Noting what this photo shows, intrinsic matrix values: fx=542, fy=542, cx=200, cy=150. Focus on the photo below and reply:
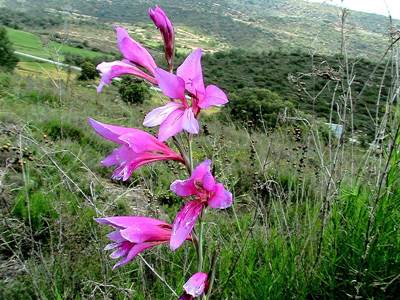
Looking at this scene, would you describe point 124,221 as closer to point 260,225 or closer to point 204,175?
point 204,175

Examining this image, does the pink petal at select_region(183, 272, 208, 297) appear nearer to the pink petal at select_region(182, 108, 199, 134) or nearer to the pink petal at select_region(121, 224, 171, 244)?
the pink petal at select_region(121, 224, 171, 244)

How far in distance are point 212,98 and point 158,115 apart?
0.57 ft

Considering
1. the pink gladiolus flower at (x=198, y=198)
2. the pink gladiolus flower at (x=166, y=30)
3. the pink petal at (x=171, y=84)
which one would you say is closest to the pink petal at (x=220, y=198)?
the pink gladiolus flower at (x=198, y=198)

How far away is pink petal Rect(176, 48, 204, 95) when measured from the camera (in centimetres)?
165

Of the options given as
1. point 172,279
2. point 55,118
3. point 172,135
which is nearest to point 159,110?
point 172,135

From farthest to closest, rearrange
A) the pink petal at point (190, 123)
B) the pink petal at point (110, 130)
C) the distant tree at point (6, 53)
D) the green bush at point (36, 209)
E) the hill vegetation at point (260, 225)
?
the distant tree at point (6, 53), the green bush at point (36, 209), the hill vegetation at point (260, 225), the pink petal at point (110, 130), the pink petal at point (190, 123)

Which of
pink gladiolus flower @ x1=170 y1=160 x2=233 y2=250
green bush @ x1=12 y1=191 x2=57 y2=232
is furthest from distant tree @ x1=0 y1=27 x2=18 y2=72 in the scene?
Result: pink gladiolus flower @ x1=170 y1=160 x2=233 y2=250

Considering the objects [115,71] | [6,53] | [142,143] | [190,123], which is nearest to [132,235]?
[142,143]

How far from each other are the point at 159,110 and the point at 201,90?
149 mm

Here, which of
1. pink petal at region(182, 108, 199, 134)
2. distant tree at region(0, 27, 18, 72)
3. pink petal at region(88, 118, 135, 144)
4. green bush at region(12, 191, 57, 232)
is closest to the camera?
pink petal at region(182, 108, 199, 134)

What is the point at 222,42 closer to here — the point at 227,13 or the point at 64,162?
the point at 227,13

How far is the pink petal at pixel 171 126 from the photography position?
5.08 feet

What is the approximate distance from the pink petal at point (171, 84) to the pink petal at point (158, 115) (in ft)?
0.10

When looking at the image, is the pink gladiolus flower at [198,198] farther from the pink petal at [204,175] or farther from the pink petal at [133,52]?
the pink petal at [133,52]
